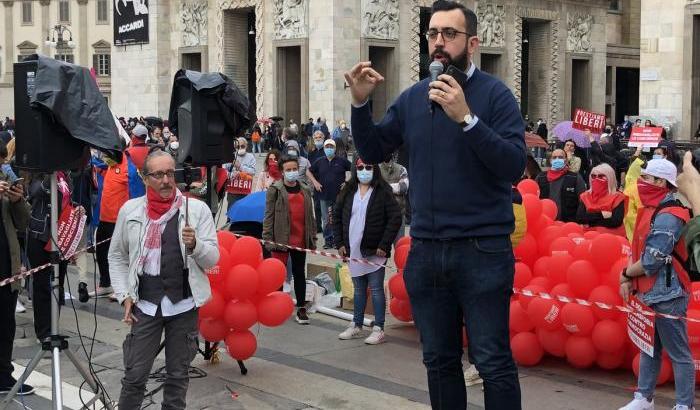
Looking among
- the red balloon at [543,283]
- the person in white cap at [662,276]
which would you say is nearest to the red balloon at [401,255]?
the red balloon at [543,283]

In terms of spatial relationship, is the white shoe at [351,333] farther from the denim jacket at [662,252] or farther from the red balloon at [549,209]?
the denim jacket at [662,252]

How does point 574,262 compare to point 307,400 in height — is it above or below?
above

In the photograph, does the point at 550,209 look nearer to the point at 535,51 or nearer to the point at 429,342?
the point at 429,342

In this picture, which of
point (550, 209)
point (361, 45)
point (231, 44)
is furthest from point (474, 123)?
point (231, 44)

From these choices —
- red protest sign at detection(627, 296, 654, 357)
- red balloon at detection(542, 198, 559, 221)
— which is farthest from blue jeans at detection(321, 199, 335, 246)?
red protest sign at detection(627, 296, 654, 357)

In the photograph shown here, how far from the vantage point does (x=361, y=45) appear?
36188 mm

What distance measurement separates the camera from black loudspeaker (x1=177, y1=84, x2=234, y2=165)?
7.19 m

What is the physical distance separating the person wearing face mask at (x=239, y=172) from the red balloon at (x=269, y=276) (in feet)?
19.6

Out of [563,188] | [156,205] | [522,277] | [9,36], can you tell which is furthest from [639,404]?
[9,36]

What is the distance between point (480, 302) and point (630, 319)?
3.04 m

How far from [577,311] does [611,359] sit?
505 millimetres

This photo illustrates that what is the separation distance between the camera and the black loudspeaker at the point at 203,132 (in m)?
7.19

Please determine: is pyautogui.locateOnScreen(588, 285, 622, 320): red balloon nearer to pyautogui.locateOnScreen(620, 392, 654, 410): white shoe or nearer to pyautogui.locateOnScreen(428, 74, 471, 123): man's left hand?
pyautogui.locateOnScreen(620, 392, 654, 410): white shoe

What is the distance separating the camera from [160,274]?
5.65 meters
